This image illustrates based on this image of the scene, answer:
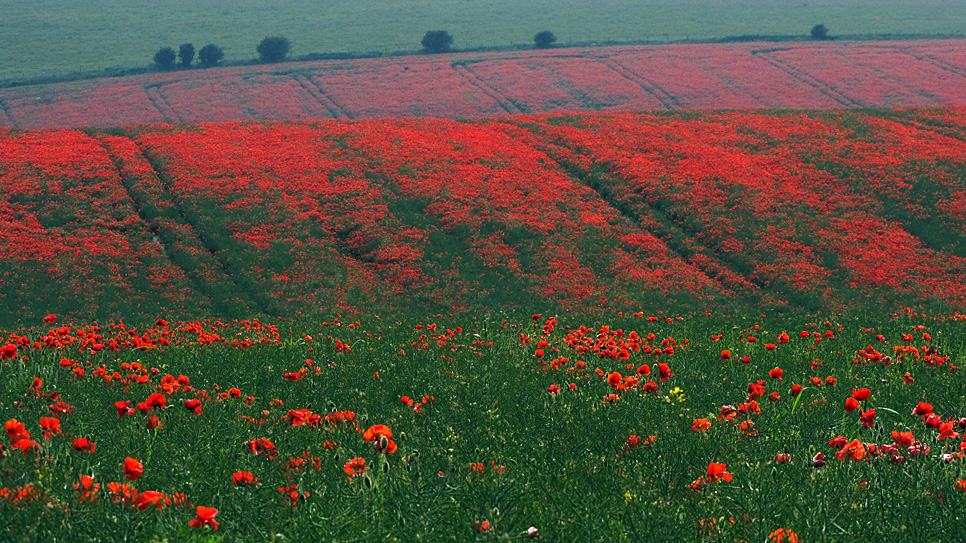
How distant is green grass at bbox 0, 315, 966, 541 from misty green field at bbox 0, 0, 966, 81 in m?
115

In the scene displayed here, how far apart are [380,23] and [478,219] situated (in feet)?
390

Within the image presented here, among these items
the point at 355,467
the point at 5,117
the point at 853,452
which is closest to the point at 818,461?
the point at 853,452

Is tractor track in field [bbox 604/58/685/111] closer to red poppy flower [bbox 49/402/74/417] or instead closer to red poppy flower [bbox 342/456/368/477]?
red poppy flower [bbox 49/402/74/417]

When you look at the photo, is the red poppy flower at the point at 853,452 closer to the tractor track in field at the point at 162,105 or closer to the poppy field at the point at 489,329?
the poppy field at the point at 489,329

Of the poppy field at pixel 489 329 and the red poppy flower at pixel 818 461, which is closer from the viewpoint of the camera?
the poppy field at pixel 489 329

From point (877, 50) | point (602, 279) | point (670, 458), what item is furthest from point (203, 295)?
point (877, 50)

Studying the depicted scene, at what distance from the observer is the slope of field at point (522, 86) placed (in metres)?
→ 86.0

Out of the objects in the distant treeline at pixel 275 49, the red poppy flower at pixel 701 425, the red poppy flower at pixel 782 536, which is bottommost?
the distant treeline at pixel 275 49

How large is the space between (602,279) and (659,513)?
3069 cm

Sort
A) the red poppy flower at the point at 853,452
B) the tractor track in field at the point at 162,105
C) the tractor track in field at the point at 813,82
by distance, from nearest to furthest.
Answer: the red poppy flower at the point at 853,452, the tractor track in field at the point at 162,105, the tractor track in field at the point at 813,82

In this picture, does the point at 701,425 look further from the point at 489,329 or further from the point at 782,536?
the point at 489,329

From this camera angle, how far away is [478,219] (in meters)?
39.8

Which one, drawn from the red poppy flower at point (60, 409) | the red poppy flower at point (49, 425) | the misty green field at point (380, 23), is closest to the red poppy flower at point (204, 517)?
the red poppy flower at point (49, 425)

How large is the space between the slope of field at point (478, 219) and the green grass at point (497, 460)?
77.1 feet
